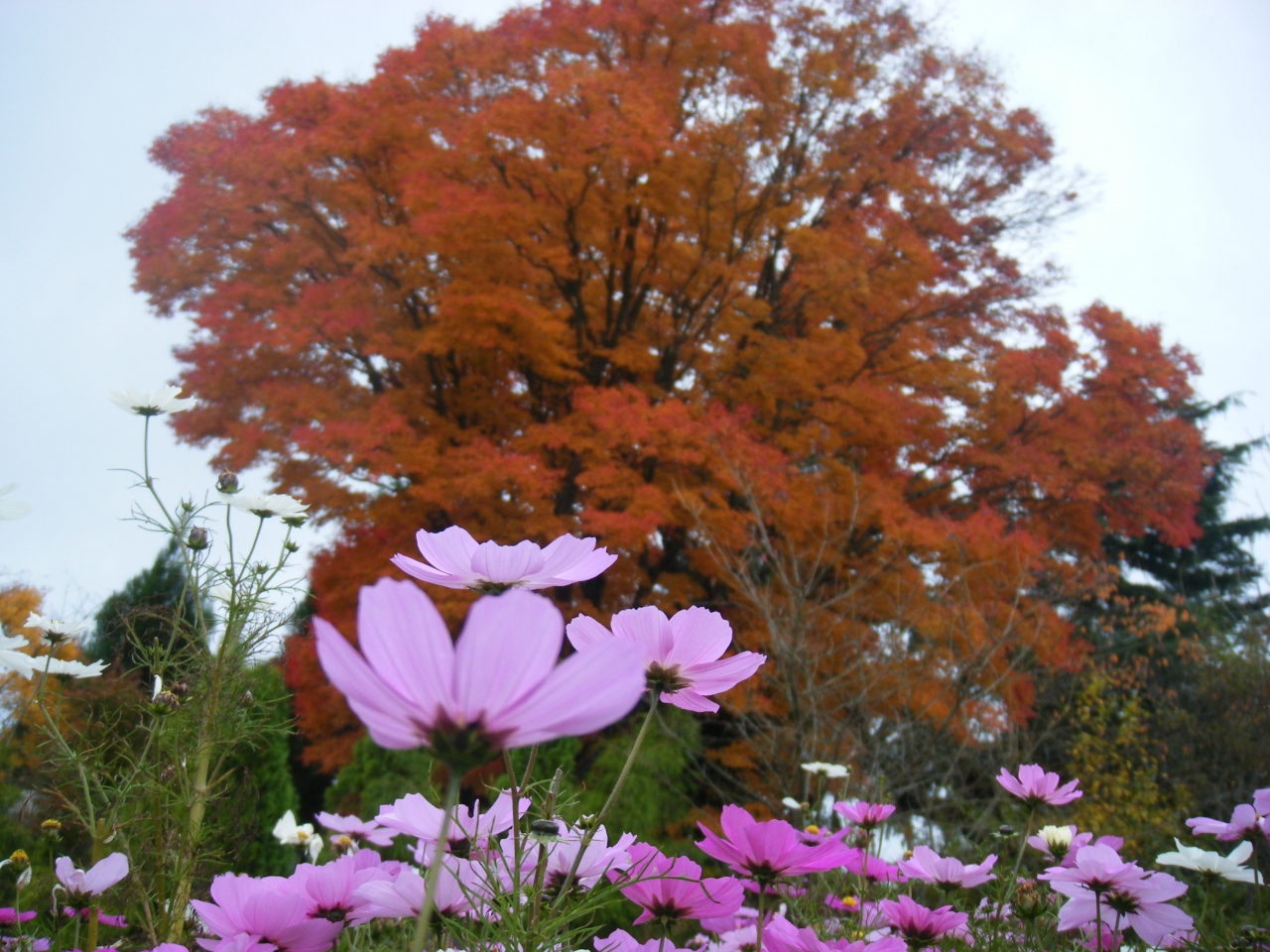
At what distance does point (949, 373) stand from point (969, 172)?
8.24 ft

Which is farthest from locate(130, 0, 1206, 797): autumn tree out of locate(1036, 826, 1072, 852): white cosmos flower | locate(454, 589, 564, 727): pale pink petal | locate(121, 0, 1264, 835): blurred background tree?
locate(454, 589, 564, 727): pale pink petal

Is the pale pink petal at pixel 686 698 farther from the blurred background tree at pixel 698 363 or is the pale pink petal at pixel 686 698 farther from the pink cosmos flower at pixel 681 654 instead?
the blurred background tree at pixel 698 363

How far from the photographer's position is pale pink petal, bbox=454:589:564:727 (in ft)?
0.96

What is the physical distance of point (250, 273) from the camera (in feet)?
20.0

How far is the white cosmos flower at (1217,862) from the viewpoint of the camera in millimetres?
855

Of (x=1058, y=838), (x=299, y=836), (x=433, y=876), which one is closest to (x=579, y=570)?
(x=433, y=876)

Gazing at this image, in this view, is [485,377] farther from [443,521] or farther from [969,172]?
[969,172]

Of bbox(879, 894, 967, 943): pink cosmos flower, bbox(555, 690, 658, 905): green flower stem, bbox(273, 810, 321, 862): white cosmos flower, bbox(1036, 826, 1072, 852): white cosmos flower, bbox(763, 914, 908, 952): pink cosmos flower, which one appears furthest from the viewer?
A: bbox(273, 810, 321, 862): white cosmos flower

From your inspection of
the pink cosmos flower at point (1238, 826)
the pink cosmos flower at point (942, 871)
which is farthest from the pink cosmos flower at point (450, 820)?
the pink cosmos flower at point (1238, 826)

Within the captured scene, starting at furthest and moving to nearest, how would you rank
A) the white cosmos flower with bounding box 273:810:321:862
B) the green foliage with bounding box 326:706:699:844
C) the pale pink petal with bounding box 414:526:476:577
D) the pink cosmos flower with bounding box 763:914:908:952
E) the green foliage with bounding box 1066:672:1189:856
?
the green foliage with bounding box 1066:672:1189:856, the green foliage with bounding box 326:706:699:844, the white cosmos flower with bounding box 273:810:321:862, the pink cosmos flower with bounding box 763:914:908:952, the pale pink petal with bounding box 414:526:476:577

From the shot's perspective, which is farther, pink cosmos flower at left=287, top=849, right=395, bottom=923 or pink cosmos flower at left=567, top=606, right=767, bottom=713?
pink cosmos flower at left=287, top=849, right=395, bottom=923

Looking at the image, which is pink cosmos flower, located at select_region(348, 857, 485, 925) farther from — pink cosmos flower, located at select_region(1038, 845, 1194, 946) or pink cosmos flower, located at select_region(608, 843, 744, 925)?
pink cosmos flower, located at select_region(1038, 845, 1194, 946)

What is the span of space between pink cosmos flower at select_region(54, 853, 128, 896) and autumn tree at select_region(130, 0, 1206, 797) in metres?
3.44

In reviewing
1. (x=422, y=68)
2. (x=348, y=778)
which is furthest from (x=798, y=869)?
(x=422, y=68)
